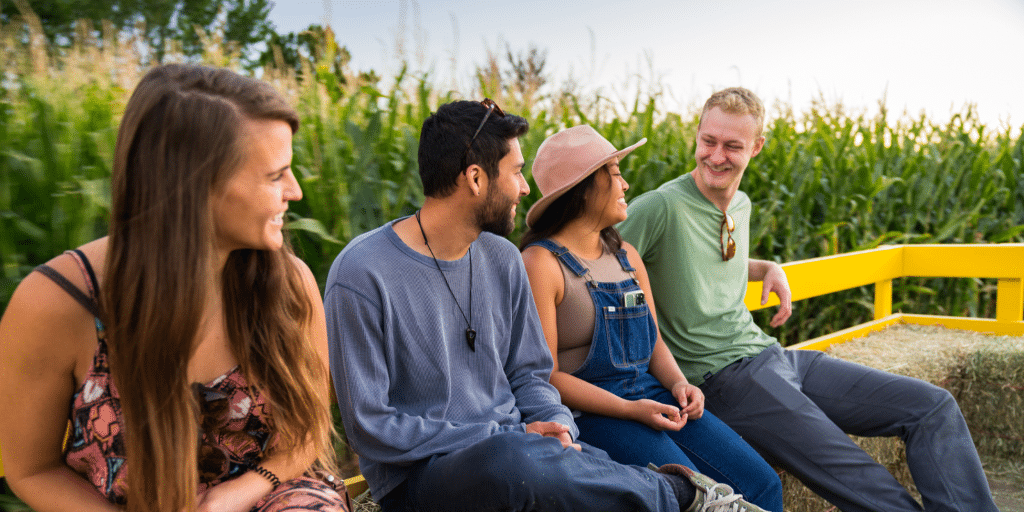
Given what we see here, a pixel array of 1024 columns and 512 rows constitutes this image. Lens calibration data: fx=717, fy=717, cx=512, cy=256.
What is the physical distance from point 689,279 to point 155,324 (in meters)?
1.94

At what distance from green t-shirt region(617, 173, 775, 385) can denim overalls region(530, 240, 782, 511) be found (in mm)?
272

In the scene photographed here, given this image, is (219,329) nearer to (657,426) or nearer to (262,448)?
(262,448)

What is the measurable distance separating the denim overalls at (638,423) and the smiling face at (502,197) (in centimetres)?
34

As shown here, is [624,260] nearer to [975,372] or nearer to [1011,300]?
[975,372]

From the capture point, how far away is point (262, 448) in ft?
4.90

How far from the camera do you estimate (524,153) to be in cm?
296

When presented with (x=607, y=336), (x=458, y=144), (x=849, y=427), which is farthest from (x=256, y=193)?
(x=849, y=427)

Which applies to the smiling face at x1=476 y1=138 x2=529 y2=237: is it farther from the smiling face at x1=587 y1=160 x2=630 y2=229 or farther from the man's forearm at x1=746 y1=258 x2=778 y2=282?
the man's forearm at x1=746 y1=258 x2=778 y2=282

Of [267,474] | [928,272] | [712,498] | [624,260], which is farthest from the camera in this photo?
[928,272]

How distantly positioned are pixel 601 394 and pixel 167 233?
1393mm

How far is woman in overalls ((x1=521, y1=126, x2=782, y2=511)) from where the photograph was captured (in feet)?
7.22

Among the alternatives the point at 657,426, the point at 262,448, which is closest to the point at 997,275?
the point at 657,426

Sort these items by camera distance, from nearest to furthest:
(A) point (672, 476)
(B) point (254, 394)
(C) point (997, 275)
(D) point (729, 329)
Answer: (B) point (254, 394)
(A) point (672, 476)
(D) point (729, 329)
(C) point (997, 275)

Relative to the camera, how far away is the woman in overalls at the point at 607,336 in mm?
2199
